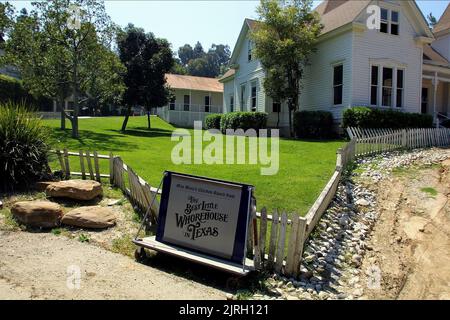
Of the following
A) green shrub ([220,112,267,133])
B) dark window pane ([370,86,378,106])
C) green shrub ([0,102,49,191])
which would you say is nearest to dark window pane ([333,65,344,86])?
dark window pane ([370,86,378,106])

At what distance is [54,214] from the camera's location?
24.4 feet

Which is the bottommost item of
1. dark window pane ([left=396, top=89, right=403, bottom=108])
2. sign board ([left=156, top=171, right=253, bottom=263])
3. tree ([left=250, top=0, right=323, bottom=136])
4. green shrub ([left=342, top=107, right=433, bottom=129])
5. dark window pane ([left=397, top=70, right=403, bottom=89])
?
sign board ([left=156, top=171, right=253, bottom=263])

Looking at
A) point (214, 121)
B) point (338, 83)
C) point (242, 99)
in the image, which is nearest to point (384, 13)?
point (338, 83)

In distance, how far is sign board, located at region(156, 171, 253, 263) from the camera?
6020 millimetres

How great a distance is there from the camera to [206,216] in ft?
20.7

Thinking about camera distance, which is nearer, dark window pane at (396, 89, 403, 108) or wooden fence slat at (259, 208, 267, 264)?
wooden fence slat at (259, 208, 267, 264)

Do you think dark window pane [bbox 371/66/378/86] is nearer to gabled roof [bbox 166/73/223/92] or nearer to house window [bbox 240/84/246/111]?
house window [bbox 240/84/246/111]

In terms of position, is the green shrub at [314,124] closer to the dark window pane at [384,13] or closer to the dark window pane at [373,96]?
the dark window pane at [373,96]

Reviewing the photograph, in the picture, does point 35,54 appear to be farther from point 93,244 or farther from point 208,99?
point 208,99

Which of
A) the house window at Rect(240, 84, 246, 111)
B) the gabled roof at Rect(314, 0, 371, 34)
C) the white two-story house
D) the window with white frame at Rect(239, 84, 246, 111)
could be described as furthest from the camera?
the house window at Rect(240, 84, 246, 111)

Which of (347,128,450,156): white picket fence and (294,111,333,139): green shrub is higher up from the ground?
(294,111,333,139): green shrub

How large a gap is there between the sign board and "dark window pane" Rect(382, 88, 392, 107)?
1713 cm

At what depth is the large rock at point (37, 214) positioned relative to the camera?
734 cm
